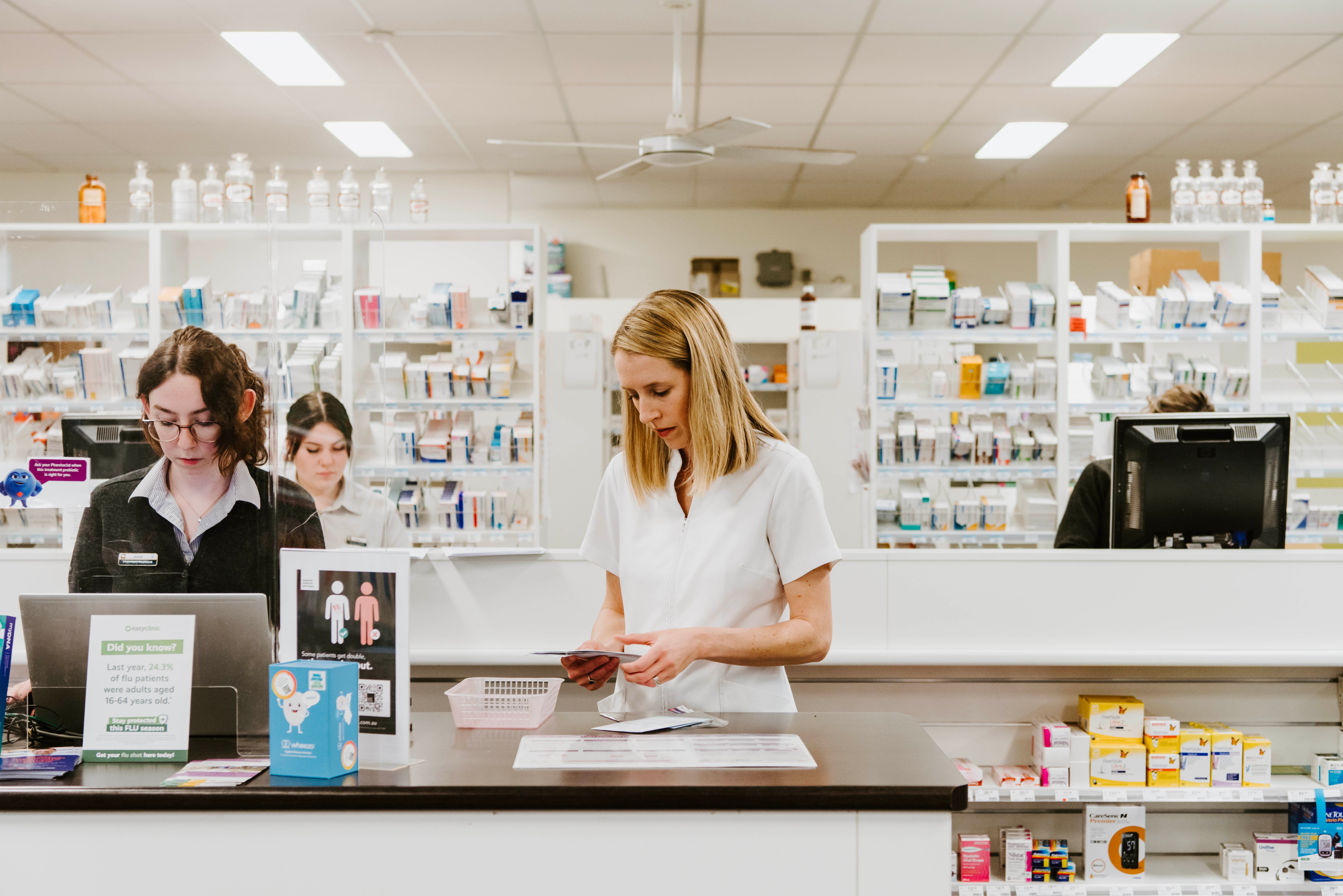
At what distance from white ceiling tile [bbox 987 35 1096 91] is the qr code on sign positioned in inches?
191

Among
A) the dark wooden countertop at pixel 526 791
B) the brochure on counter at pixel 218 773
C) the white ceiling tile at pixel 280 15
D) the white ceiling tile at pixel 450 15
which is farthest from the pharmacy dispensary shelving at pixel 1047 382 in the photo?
the brochure on counter at pixel 218 773

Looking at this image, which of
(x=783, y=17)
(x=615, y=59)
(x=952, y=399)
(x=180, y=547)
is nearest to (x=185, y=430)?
(x=180, y=547)

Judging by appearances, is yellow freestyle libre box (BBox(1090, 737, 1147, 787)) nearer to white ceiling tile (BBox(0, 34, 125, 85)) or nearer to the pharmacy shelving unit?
the pharmacy shelving unit

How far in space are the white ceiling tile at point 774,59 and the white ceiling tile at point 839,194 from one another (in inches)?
94.5

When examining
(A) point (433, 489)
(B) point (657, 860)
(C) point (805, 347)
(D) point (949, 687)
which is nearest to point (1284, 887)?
(D) point (949, 687)

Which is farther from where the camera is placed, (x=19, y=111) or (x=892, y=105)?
(x=19, y=111)

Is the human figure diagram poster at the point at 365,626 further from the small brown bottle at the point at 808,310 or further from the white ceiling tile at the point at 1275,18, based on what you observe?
the small brown bottle at the point at 808,310

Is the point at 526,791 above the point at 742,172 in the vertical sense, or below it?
below

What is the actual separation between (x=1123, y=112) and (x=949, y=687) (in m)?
4.84

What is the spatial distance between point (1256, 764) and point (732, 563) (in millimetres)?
1952

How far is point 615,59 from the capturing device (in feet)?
18.0

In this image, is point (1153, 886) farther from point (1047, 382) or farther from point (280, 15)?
point (280, 15)

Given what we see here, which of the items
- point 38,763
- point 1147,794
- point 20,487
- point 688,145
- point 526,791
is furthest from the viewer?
point 688,145

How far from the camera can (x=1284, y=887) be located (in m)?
2.89
